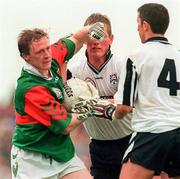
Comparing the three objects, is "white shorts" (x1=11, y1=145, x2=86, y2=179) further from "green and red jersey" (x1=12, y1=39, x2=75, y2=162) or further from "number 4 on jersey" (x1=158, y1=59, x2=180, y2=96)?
"number 4 on jersey" (x1=158, y1=59, x2=180, y2=96)

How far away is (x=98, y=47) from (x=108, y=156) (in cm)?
91

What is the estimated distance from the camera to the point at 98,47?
5.02 metres

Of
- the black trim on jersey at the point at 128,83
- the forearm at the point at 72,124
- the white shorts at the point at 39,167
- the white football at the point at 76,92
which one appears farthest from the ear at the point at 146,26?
the white shorts at the point at 39,167

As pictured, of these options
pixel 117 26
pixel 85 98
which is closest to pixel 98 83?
pixel 85 98

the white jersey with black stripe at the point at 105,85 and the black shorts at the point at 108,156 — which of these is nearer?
the white jersey with black stripe at the point at 105,85

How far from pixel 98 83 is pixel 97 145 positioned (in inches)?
21.3

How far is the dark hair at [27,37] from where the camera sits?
4.46 meters

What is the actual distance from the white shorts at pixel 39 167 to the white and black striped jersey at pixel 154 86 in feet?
2.05

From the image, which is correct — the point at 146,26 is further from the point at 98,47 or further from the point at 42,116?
the point at 42,116

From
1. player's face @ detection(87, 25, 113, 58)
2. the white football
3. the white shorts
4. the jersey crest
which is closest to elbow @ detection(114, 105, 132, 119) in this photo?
the white football

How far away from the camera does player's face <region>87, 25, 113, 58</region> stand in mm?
5000

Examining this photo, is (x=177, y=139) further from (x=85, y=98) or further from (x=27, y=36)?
(x=27, y=36)

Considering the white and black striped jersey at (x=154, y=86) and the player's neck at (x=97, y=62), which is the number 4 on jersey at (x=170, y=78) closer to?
the white and black striped jersey at (x=154, y=86)

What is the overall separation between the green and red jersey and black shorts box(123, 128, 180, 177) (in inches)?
21.3
